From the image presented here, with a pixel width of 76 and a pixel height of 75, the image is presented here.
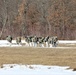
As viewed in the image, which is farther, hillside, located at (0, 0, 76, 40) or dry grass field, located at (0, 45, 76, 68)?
hillside, located at (0, 0, 76, 40)

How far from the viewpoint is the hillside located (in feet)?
196

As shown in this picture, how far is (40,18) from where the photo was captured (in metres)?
64.2

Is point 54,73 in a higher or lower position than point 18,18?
lower

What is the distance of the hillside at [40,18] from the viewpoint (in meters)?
59.9

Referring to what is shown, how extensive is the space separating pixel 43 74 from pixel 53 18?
4687 cm

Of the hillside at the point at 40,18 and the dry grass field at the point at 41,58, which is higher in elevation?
the hillside at the point at 40,18

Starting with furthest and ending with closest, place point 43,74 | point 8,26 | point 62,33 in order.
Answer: point 8,26 → point 62,33 → point 43,74

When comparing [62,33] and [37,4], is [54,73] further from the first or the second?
[37,4]

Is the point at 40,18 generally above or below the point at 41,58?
above

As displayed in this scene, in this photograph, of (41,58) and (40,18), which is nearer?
(41,58)

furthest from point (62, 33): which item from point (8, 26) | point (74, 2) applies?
point (8, 26)

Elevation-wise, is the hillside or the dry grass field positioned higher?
the hillside

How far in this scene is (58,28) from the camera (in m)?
60.8

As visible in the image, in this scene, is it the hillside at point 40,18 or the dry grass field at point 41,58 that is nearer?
the dry grass field at point 41,58
